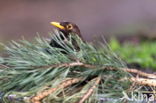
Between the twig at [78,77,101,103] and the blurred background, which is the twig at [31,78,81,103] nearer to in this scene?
the twig at [78,77,101,103]

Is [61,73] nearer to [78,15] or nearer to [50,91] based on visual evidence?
[50,91]

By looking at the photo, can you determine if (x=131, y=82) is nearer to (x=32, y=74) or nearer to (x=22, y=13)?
(x=32, y=74)

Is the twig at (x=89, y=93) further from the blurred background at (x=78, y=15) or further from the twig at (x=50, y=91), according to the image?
the blurred background at (x=78, y=15)

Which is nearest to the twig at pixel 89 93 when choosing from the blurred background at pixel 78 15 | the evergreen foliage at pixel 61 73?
the evergreen foliage at pixel 61 73

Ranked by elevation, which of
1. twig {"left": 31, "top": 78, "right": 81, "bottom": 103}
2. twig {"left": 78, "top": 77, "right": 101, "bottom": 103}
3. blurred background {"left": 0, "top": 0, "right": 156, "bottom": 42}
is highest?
twig {"left": 31, "top": 78, "right": 81, "bottom": 103}

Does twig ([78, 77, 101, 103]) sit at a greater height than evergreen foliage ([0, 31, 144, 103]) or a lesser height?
lesser

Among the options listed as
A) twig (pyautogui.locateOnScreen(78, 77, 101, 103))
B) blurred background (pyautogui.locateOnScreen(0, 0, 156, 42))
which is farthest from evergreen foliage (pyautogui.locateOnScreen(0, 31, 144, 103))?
blurred background (pyautogui.locateOnScreen(0, 0, 156, 42))

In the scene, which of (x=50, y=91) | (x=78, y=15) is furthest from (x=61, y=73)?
(x=78, y=15)

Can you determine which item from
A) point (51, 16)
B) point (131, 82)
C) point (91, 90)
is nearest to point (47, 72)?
point (91, 90)
